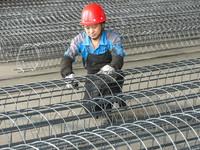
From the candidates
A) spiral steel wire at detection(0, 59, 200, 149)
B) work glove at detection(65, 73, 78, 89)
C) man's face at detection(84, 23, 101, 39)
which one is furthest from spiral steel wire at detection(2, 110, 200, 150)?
man's face at detection(84, 23, 101, 39)

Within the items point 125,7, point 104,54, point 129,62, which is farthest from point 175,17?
point 104,54

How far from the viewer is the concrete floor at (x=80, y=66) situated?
620cm

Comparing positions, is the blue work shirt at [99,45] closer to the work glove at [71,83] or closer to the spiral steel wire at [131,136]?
the work glove at [71,83]

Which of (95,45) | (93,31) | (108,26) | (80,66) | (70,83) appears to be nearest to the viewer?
(70,83)

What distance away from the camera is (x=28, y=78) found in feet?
20.5

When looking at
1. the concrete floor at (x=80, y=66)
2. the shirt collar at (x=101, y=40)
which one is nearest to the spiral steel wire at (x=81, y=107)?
the shirt collar at (x=101, y=40)

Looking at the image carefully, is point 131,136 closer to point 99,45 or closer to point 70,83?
point 70,83

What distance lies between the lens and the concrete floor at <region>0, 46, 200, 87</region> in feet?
20.3

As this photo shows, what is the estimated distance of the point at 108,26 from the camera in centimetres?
780

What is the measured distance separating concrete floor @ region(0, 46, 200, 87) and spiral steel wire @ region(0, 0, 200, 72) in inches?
8.5

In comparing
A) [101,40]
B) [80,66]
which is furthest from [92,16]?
[80,66]

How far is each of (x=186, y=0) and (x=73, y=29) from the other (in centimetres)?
457

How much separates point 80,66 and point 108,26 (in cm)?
136

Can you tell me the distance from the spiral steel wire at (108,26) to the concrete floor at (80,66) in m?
0.22
